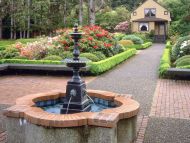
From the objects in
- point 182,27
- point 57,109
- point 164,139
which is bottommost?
point 164,139

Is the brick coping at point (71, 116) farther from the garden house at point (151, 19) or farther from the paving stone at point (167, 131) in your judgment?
the garden house at point (151, 19)

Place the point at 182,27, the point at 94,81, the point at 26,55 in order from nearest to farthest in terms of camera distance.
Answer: the point at 94,81 → the point at 26,55 → the point at 182,27

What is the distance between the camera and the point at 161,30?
56781 millimetres

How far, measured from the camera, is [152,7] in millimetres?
56812

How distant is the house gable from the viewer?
55656mm

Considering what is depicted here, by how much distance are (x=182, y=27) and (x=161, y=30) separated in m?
8.56

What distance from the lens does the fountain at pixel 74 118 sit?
211 inches

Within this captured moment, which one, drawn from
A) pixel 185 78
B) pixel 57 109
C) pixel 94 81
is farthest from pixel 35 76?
pixel 57 109

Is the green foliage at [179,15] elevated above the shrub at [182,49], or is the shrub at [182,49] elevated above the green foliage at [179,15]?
the green foliage at [179,15]

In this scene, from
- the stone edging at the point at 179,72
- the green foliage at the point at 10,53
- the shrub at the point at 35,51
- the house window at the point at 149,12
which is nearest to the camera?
the stone edging at the point at 179,72

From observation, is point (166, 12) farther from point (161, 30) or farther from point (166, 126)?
point (166, 126)

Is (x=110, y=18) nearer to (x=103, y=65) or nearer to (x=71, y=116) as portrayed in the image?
(x=103, y=65)

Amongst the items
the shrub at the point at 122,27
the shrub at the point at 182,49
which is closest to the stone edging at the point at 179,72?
the shrub at the point at 182,49

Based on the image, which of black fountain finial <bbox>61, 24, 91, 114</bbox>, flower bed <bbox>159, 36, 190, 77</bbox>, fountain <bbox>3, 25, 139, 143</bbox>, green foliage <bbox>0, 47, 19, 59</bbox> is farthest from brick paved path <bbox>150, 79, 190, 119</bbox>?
green foliage <bbox>0, 47, 19, 59</bbox>
